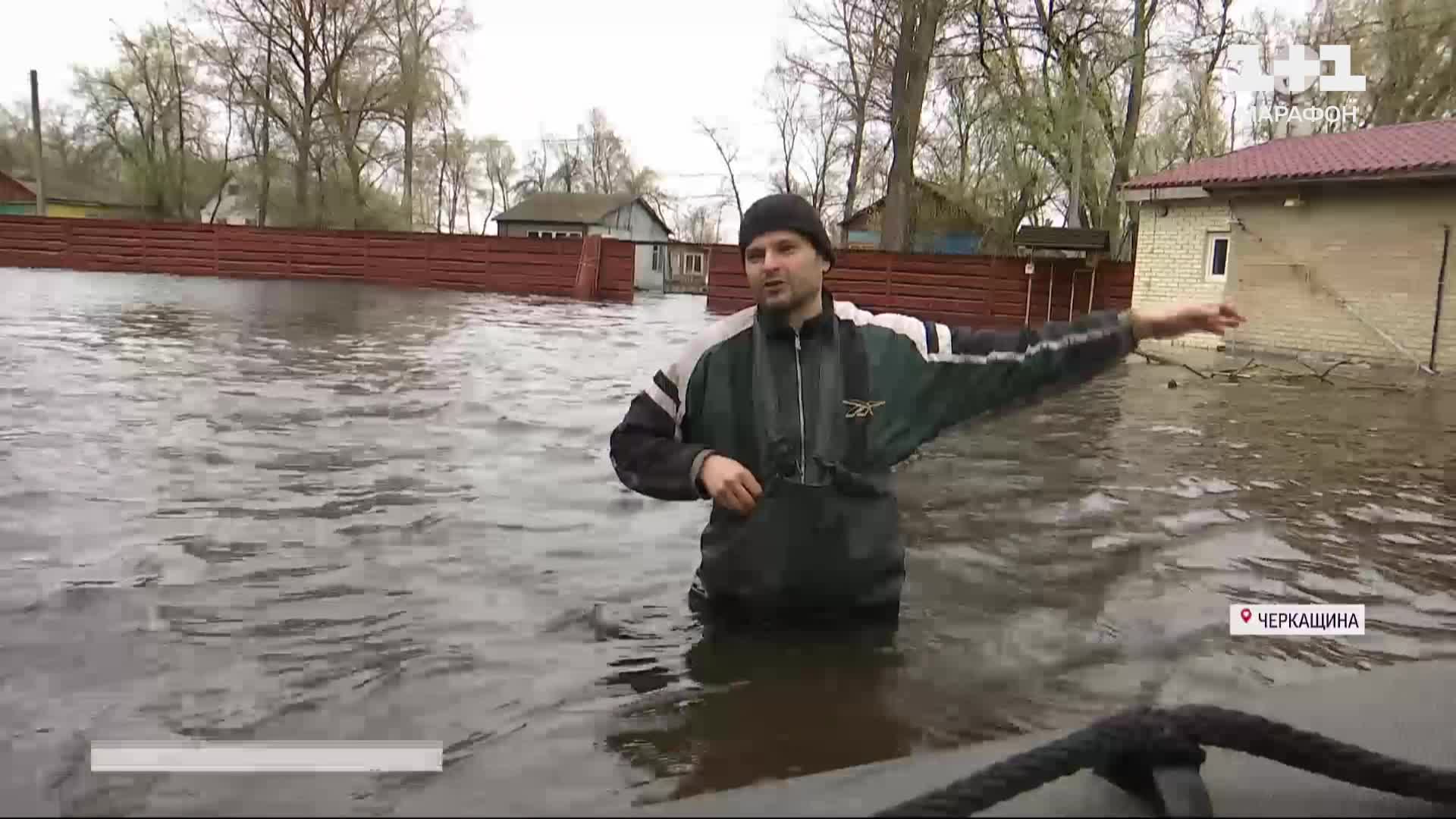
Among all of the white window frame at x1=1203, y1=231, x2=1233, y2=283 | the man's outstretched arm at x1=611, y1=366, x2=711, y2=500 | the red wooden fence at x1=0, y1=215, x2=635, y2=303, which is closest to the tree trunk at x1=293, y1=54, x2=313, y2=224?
the red wooden fence at x1=0, y1=215, x2=635, y2=303

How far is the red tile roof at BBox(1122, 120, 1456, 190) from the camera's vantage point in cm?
1564

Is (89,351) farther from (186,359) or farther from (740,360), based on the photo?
(740,360)

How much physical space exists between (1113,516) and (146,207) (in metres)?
55.7

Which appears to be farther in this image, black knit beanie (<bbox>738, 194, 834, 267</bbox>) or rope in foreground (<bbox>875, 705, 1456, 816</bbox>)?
black knit beanie (<bbox>738, 194, 834, 267</bbox>)

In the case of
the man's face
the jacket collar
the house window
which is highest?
the house window

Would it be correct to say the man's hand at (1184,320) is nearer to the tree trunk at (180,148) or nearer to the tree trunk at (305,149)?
the tree trunk at (305,149)

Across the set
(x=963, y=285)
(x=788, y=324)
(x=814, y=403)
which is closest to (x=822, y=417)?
(x=814, y=403)

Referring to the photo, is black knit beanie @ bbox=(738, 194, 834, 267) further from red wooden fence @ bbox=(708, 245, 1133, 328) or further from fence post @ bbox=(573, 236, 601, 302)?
fence post @ bbox=(573, 236, 601, 302)

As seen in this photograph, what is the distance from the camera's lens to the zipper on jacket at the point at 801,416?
2.88 metres

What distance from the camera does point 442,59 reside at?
4434 cm

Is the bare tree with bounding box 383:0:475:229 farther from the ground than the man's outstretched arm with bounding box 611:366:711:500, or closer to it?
farther from the ground

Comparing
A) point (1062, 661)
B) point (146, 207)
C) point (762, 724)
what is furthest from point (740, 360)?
point (146, 207)
